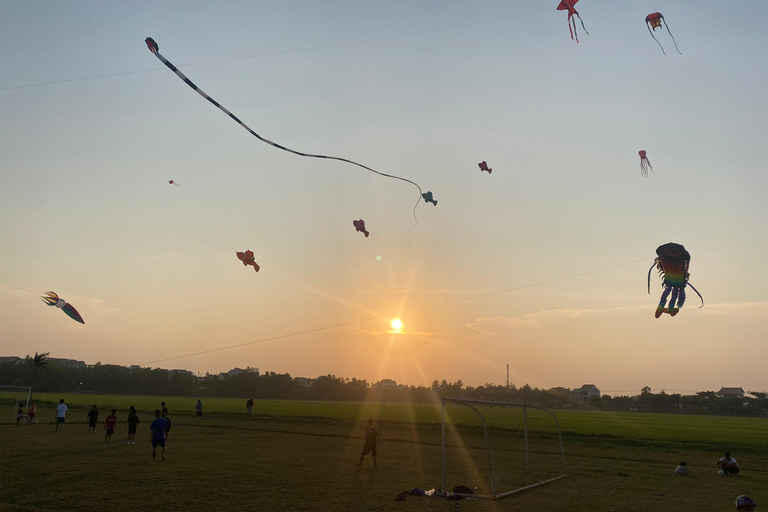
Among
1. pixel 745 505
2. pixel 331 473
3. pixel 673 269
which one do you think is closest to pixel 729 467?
pixel 673 269

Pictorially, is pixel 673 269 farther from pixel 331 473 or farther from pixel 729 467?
pixel 331 473

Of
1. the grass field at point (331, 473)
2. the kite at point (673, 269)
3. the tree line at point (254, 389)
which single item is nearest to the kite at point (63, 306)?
the grass field at point (331, 473)

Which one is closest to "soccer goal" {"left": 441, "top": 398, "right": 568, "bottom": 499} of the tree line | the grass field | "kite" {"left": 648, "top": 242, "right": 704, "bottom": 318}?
the grass field

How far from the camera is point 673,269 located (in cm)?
1981

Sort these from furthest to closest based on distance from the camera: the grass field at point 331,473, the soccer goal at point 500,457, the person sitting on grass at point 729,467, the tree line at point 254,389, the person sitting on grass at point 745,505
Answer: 1. the tree line at point 254,389
2. the person sitting on grass at point 729,467
3. the soccer goal at point 500,457
4. the grass field at point 331,473
5. the person sitting on grass at point 745,505

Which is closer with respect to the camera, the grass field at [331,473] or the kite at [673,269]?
Result: the grass field at [331,473]

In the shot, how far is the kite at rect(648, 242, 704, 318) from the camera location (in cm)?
1912

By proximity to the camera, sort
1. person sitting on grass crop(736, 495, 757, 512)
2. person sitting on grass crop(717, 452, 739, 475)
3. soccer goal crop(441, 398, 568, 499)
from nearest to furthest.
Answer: person sitting on grass crop(736, 495, 757, 512)
soccer goal crop(441, 398, 568, 499)
person sitting on grass crop(717, 452, 739, 475)

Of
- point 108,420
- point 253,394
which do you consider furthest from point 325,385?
point 108,420

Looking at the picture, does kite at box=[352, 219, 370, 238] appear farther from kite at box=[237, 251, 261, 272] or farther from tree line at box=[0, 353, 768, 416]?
tree line at box=[0, 353, 768, 416]

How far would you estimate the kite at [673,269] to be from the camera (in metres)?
19.1

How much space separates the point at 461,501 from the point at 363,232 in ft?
32.0

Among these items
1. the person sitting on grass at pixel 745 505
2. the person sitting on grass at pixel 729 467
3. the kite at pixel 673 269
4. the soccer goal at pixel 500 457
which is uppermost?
the kite at pixel 673 269

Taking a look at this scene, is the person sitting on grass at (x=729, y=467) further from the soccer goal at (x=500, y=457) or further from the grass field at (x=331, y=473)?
the soccer goal at (x=500, y=457)
